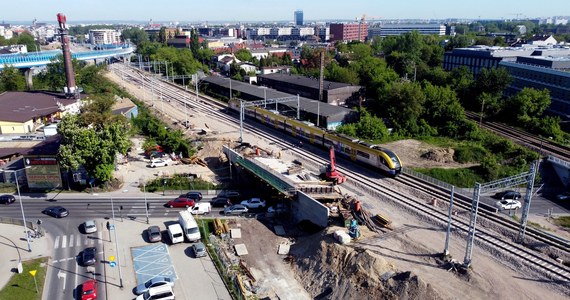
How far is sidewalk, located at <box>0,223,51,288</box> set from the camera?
30.0 metres

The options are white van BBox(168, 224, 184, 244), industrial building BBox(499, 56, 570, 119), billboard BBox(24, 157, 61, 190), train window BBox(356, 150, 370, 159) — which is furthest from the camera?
industrial building BBox(499, 56, 570, 119)

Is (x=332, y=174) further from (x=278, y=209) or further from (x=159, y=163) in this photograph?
(x=159, y=163)

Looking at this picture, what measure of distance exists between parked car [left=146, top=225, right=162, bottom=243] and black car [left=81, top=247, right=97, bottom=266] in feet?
13.3

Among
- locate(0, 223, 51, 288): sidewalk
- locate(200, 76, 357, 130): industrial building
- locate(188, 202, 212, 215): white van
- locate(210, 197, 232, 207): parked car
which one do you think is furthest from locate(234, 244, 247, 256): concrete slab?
locate(200, 76, 357, 130): industrial building

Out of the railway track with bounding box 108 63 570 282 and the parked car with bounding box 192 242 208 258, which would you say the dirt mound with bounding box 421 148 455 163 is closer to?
the railway track with bounding box 108 63 570 282

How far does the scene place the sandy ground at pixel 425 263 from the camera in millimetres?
25688

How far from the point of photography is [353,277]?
2736 cm

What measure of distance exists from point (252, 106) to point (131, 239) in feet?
129

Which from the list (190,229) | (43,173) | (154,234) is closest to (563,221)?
(190,229)

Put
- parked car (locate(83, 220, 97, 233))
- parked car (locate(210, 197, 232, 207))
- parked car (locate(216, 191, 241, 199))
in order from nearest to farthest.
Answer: parked car (locate(83, 220, 97, 233))
parked car (locate(210, 197, 232, 207))
parked car (locate(216, 191, 241, 199))

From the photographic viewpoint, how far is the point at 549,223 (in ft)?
119

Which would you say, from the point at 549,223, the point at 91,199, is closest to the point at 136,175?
the point at 91,199

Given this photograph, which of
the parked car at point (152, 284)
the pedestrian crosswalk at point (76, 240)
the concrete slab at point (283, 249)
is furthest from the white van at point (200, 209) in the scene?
the parked car at point (152, 284)

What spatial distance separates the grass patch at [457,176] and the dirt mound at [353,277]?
20.0 m
